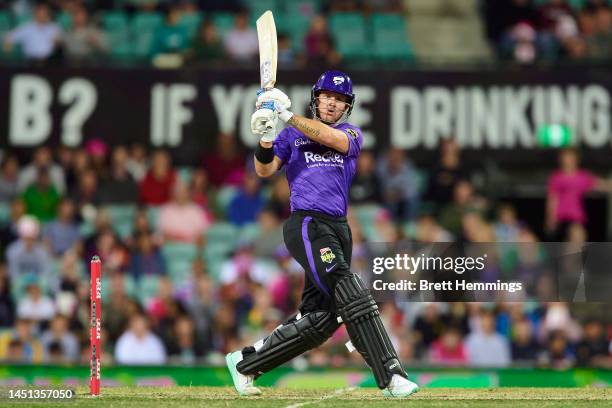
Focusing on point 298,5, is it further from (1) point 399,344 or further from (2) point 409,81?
(1) point 399,344

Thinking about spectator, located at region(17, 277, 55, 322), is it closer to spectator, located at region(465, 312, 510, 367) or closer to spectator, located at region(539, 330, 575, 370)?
spectator, located at region(465, 312, 510, 367)

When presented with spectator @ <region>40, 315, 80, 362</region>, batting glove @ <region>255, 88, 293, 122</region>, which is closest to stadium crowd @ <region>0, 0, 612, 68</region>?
spectator @ <region>40, 315, 80, 362</region>

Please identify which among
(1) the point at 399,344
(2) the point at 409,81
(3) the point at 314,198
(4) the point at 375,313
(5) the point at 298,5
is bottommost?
(1) the point at 399,344

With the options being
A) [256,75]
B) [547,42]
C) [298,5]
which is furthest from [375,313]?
[298,5]

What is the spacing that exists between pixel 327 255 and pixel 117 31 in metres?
10.3

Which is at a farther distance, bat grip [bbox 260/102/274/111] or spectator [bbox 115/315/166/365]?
spectator [bbox 115/315/166/365]

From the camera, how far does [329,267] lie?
8.66 m

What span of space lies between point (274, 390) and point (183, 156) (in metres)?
7.94

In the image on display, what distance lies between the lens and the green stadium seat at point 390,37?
18453 millimetres

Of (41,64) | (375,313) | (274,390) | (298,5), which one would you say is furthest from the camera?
(298,5)

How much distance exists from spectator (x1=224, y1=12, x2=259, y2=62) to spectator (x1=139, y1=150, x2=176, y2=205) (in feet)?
6.12

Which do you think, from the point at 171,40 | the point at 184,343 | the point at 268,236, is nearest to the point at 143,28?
the point at 171,40

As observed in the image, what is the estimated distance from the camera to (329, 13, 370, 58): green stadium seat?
18.4m

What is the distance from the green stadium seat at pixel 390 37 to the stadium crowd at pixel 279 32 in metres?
0.01
